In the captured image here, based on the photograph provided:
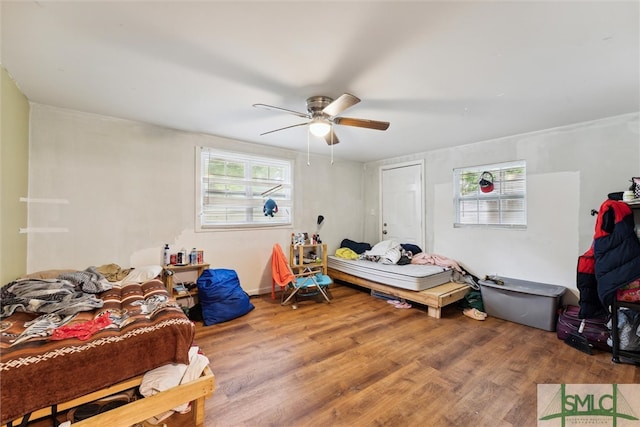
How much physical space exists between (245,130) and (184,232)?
1.61 meters

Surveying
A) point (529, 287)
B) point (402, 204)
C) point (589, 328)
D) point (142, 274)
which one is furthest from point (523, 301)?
point (142, 274)

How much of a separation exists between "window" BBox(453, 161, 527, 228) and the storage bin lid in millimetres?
749

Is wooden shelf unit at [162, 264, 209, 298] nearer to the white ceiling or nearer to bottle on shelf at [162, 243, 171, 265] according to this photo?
bottle on shelf at [162, 243, 171, 265]

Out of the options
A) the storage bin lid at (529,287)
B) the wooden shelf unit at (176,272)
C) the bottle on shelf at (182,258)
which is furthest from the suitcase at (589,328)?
the bottle on shelf at (182,258)

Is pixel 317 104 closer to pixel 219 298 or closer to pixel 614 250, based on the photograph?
pixel 219 298

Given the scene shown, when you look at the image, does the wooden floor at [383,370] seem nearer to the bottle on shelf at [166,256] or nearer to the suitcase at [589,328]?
the suitcase at [589,328]

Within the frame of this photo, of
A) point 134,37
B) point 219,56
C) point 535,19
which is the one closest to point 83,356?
point 134,37

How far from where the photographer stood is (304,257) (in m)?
4.71

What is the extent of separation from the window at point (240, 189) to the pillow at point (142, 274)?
2.85 feet

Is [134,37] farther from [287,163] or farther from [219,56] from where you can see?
[287,163]

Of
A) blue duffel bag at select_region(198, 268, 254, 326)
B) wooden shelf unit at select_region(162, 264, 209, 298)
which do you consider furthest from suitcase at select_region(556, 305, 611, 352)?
wooden shelf unit at select_region(162, 264, 209, 298)

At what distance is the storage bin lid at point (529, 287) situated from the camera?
2.97 metres

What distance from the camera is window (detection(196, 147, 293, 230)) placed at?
371cm

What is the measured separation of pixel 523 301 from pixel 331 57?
342cm
